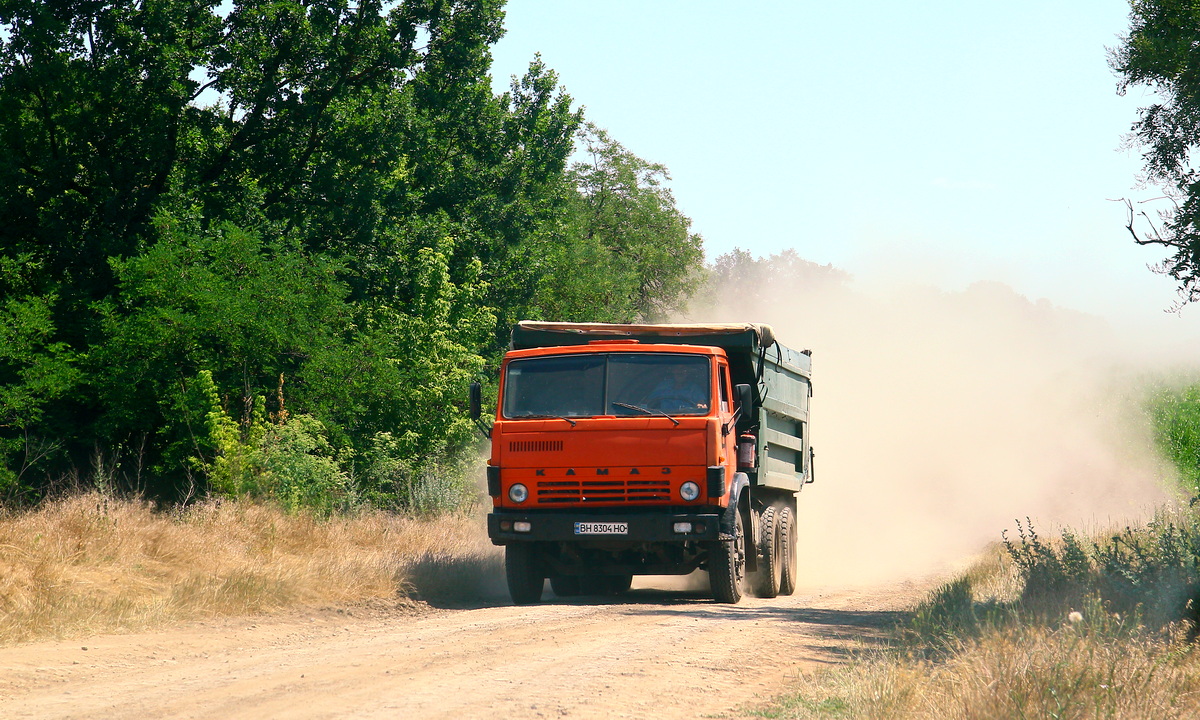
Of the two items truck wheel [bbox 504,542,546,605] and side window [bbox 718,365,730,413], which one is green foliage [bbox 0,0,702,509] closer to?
truck wheel [bbox 504,542,546,605]

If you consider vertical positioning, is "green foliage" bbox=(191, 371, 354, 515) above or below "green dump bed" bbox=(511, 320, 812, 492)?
below

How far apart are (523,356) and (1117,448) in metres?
34.7

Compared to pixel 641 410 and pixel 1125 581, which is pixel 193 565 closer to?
pixel 641 410

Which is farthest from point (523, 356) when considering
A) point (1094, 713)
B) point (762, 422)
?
point (1094, 713)

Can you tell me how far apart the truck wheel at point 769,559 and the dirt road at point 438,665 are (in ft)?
9.75

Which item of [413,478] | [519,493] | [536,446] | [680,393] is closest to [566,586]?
[519,493]

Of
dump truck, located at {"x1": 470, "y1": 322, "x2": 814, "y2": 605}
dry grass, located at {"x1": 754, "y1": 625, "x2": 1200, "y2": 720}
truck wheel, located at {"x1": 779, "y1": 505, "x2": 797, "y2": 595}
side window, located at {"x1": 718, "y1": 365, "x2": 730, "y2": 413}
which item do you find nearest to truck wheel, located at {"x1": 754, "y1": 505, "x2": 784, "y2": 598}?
truck wheel, located at {"x1": 779, "y1": 505, "x2": 797, "y2": 595}

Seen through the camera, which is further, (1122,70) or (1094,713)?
(1122,70)

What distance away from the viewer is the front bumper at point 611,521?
13234 mm

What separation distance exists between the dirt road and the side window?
96.8 inches

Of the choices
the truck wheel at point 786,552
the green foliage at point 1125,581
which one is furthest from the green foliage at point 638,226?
the green foliage at point 1125,581

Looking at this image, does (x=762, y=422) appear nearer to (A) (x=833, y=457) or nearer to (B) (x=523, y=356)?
(B) (x=523, y=356)

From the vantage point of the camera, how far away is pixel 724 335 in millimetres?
14719

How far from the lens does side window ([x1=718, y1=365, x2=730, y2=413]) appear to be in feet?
45.5
